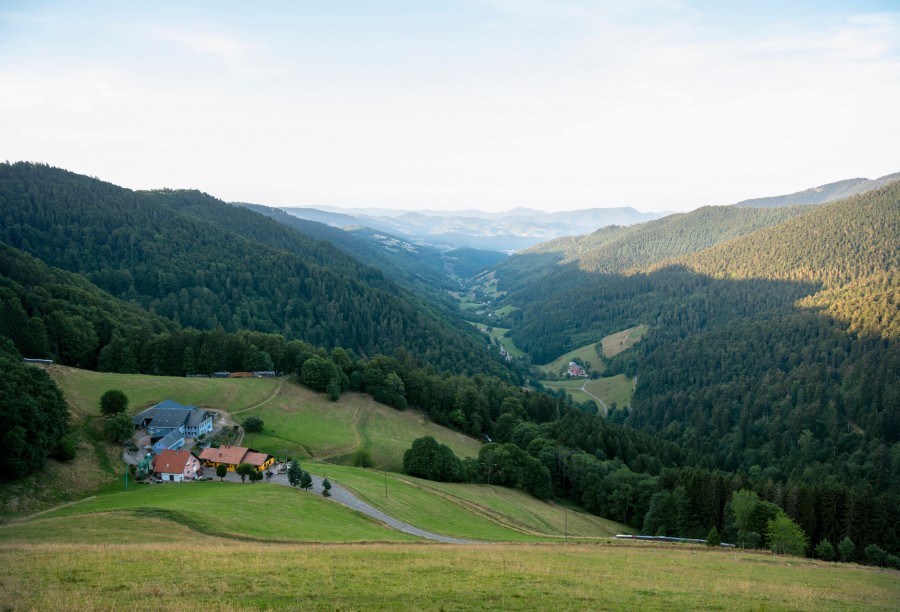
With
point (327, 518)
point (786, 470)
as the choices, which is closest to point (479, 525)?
point (327, 518)

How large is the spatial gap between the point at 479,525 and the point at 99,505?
35987mm

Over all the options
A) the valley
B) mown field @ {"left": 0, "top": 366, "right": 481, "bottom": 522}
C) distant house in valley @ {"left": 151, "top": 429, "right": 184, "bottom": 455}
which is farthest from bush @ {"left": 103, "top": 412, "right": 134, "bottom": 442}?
distant house in valley @ {"left": 151, "top": 429, "right": 184, "bottom": 455}

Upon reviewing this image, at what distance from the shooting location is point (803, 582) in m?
30.4

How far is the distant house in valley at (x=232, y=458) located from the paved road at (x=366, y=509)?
3833 mm

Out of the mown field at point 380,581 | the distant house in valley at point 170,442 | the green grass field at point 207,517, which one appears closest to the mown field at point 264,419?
the distant house in valley at point 170,442

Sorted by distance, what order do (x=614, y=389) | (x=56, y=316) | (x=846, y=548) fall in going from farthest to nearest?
1. (x=614, y=389)
2. (x=56, y=316)
3. (x=846, y=548)

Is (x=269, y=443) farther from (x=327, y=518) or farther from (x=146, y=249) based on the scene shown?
(x=146, y=249)

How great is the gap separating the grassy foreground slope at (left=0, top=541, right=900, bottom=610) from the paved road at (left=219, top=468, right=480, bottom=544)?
40.1ft

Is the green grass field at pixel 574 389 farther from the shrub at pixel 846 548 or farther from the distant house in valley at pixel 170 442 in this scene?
the distant house in valley at pixel 170 442

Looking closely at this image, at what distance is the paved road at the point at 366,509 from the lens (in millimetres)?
45781

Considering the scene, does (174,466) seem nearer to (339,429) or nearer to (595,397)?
(339,429)

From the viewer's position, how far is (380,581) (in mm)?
22891

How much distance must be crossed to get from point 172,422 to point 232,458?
1268 centimetres

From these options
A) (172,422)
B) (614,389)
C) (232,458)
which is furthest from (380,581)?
(614,389)
